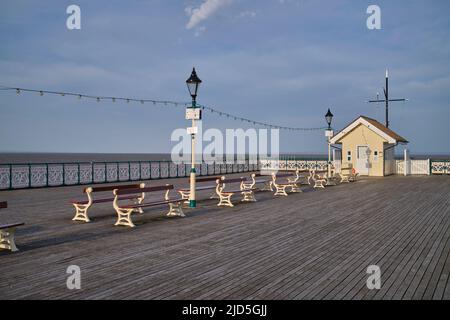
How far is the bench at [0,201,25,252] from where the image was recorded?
20.4ft

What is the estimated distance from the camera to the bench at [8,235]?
623 cm

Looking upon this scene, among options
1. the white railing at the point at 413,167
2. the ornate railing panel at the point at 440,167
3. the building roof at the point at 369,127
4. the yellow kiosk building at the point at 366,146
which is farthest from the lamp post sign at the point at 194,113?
the ornate railing panel at the point at 440,167

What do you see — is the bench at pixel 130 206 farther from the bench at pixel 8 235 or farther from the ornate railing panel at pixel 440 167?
the ornate railing panel at pixel 440 167

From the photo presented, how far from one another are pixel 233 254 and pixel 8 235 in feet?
11.8

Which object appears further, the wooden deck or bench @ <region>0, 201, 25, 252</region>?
bench @ <region>0, 201, 25, 252</region>

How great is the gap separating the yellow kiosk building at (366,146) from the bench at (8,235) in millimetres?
22247

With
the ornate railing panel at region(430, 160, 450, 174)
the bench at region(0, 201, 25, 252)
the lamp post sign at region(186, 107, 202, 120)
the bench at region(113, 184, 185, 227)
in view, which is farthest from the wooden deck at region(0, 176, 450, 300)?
the ornate railing panel at region(430, 160, 450, 174)

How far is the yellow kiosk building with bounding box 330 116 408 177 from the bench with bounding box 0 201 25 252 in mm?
22247

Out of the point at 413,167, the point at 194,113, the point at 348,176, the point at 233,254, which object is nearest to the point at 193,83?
the point at 194,113

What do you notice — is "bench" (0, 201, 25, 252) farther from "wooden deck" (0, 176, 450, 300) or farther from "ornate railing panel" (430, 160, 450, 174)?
Result: "ornate railing panel" (430, 160, 450, 174)

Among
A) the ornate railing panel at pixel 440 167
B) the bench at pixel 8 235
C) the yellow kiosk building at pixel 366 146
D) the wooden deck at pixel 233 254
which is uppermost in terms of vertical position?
the yellow kiosk building at pixel 366 146
